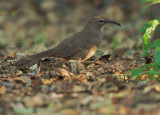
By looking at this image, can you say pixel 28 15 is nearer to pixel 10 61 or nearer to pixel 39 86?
pixel 10 61

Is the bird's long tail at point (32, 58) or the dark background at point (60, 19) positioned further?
the dark background at point (60, 19)

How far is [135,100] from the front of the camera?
3348 mm

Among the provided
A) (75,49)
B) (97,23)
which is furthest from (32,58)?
(97,23)

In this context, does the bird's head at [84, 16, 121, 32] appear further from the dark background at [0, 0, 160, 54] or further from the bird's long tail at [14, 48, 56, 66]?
the dark background at [0, 0, 160, 54]

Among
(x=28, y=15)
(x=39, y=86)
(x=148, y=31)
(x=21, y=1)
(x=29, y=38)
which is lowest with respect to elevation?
(x=39, y=86)

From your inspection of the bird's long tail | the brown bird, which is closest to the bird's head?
the brown bird

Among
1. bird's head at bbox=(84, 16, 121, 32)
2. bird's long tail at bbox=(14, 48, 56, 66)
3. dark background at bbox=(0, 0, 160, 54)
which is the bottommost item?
bird's long tail at bbox=(14, 48, 56, 66)

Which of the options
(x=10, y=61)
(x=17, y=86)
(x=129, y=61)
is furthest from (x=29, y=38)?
(x=17, y=86)

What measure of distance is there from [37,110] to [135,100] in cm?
115

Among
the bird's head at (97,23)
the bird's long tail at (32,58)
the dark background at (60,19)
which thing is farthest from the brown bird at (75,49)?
the dark background at (60,19)

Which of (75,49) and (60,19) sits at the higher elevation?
(60,19)

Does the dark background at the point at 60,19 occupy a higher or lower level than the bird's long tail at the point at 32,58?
higher

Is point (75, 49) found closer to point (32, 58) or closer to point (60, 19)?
point (32, 58)

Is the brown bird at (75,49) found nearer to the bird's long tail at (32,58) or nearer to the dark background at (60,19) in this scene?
the bird's long tail at (32,58)
